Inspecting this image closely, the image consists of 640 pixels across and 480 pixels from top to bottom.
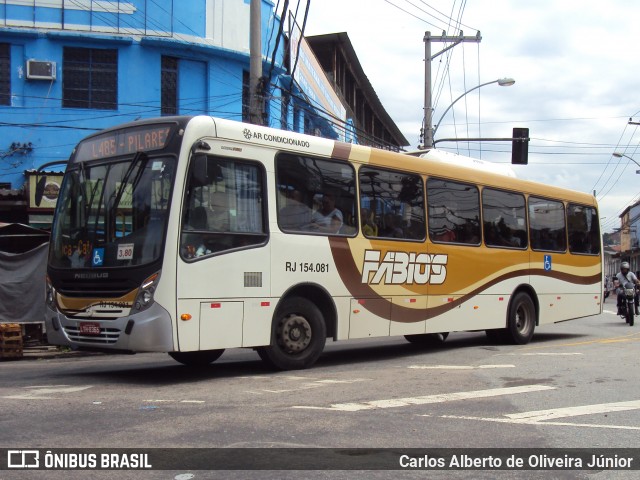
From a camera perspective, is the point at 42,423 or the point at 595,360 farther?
the point at 595,360

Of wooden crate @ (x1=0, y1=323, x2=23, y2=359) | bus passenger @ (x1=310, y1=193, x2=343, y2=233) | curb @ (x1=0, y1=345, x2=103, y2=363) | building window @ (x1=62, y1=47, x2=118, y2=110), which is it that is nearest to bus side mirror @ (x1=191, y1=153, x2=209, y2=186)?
A: bus passenger @ (x1=310, y1=193, x2=343, y2=233)

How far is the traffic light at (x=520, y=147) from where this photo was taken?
24781 mm

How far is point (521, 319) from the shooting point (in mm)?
14594

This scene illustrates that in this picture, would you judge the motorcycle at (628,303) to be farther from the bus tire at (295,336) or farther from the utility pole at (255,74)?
the bus tire at (295,336)

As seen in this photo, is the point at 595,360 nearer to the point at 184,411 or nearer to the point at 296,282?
the point at 296,282

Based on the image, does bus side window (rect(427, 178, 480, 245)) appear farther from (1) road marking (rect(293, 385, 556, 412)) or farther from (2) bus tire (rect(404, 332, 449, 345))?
(1) road marking (rect(293, 385, 556, 412))

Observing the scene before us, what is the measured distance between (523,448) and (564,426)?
99cm

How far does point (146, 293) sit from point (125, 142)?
2076 millimetres

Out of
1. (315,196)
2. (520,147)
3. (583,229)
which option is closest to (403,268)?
(315,196)

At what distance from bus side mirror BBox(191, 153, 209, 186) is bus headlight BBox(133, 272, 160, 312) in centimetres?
119

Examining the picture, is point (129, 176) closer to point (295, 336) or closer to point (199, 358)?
point (295, 336)

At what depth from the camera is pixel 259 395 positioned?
7.94 meters

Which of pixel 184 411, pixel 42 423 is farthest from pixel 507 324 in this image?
pixel 42 423

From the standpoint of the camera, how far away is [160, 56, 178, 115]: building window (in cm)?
2228
